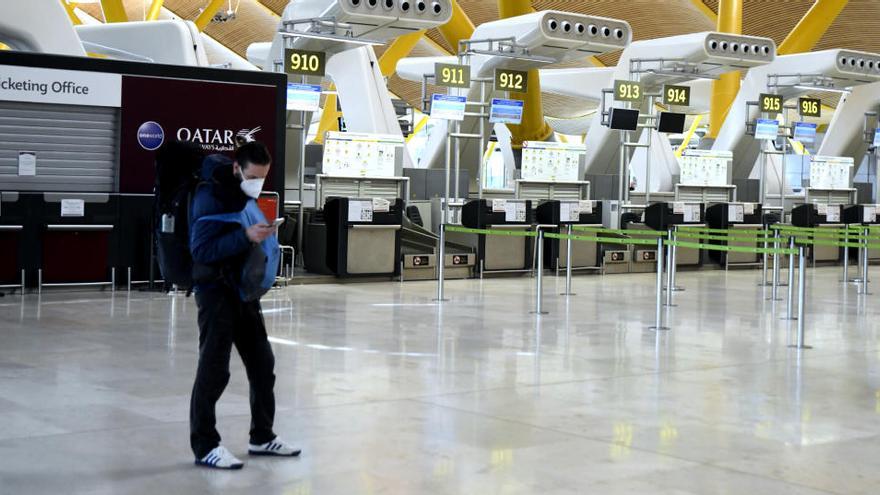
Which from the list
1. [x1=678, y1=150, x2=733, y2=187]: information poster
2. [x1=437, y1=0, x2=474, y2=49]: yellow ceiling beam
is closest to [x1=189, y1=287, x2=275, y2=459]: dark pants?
[x1=678, y1=150, x2=733, y2=187]: information poster

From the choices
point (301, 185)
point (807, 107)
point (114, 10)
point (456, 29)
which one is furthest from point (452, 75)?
point (114, 10)

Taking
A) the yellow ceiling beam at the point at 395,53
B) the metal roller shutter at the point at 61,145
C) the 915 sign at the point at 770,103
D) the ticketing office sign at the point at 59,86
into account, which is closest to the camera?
the ticketing office sign at the point at 59,86

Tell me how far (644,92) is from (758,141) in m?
4.24

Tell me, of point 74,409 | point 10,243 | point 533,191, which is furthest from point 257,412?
point 533,191

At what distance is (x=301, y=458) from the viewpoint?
537cm

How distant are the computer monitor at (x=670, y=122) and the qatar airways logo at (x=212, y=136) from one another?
8031mm

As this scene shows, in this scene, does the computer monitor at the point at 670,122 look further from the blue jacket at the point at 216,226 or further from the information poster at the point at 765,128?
the blue jacket at the point at 216,226

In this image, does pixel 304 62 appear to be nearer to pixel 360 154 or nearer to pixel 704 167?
pixel 360 154

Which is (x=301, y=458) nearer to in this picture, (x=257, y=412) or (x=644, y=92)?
(x=257, y=412)

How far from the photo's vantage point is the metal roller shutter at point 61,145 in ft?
41.9

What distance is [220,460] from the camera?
512 cm

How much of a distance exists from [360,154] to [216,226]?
39.6 ft

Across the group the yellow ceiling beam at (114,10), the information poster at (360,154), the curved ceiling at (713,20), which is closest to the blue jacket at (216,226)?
the information poster at (360,154)

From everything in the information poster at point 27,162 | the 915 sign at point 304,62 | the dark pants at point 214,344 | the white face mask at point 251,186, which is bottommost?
the dark pants at point 214,344
